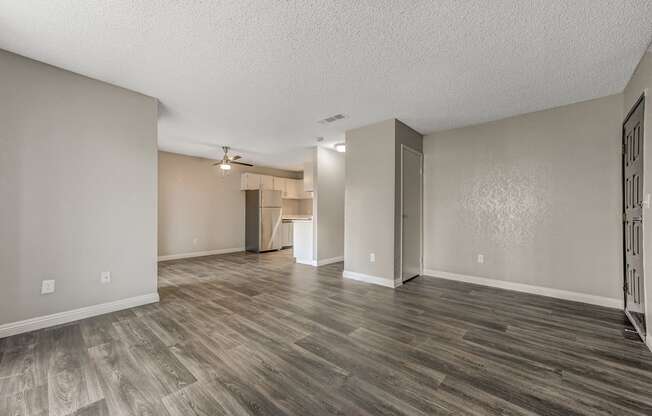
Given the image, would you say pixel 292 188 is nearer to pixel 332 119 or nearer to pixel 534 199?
pixel 332 119

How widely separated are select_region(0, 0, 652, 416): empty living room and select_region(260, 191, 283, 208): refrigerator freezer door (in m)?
2.69

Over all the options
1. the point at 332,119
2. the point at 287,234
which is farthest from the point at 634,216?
the point at 287,234

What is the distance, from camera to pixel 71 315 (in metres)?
2.58

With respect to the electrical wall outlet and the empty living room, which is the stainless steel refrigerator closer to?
the empty living room

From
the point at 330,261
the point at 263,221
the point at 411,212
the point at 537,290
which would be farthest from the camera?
the point at 263,221

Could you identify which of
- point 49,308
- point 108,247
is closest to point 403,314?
point 108,247

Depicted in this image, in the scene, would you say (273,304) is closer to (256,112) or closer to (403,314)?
(403,314)

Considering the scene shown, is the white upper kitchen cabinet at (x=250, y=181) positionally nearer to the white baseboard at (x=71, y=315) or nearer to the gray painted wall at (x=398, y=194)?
the white baseboard at (x=71, y=315)

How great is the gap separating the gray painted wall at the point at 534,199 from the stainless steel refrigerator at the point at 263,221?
4.24 metres

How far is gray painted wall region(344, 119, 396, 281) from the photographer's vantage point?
3.88 m

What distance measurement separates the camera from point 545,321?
2.61 m

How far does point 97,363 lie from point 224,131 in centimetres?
357

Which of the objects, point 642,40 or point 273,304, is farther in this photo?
point 273,304

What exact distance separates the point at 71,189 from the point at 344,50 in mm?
3046
